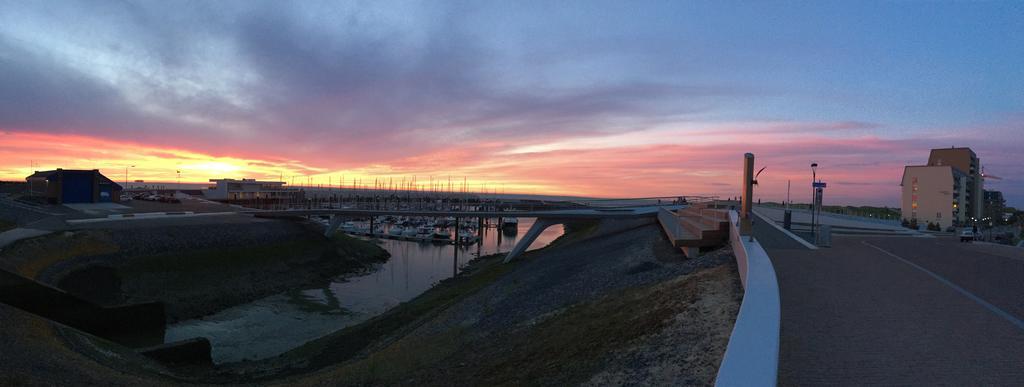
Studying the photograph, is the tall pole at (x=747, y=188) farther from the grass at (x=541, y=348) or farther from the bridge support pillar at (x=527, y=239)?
the bridge support pillar at (x=527, y=239)

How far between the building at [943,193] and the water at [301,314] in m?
74.4

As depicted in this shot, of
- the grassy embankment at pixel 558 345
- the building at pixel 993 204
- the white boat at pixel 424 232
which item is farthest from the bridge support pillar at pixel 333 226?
the building at pixel 993 204

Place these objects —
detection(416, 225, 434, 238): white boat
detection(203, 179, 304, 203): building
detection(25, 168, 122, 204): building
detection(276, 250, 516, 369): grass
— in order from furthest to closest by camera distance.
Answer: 1. detection(203, 179, 304, 203): building
2. detection(416, 225, 434, 238): white boat
3. detection(25, 168, 122, 204): building
4. detection(276, 250, 516, 369): grass

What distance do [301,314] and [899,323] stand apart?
2481 cm

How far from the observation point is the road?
5203 millimetres

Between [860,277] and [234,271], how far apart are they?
32.5 m

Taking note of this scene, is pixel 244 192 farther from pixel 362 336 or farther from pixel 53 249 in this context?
pixel 362 336

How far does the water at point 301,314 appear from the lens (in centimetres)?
2052

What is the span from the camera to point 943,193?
75562 millimetres

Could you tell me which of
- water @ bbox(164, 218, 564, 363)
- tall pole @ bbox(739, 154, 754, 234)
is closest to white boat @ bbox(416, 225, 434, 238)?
water @ bbox(164, 218, 564, 363)

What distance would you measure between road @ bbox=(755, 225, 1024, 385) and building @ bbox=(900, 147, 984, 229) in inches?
3063

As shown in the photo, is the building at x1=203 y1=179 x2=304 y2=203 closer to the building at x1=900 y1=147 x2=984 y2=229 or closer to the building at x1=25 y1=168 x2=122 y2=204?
the building at x1=25 y1=168 x2=122 y2=204

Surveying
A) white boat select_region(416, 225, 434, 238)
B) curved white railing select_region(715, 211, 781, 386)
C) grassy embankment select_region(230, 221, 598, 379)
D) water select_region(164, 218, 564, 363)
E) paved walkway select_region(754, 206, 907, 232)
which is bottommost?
water select_region(164, 218, 564, 363)

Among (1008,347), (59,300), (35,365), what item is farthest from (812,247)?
(59,300)
